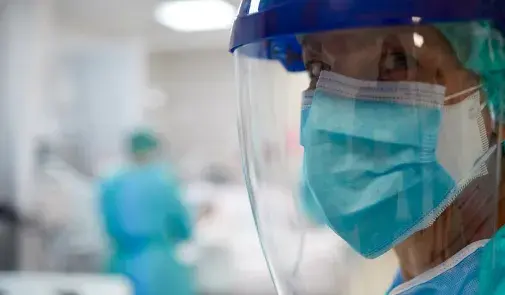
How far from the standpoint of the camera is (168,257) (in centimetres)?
205

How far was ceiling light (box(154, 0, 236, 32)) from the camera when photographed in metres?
2.74

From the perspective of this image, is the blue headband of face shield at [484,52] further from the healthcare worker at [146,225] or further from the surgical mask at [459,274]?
the healthcare worker at [146,225]

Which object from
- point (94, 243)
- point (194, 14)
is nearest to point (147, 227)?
point (94, 243)

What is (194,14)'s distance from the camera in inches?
115

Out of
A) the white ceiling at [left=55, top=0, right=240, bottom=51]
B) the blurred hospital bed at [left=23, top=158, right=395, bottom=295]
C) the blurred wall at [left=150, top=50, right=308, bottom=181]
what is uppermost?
the white ceiling at [left=55, top=0, right=240, bottom=51]

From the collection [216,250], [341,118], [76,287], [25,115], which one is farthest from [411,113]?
[25,115]

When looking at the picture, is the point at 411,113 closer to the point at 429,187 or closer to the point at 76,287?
the point at 429,187

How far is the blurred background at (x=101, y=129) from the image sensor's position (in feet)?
8.11

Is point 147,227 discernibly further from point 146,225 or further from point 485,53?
point 485,53

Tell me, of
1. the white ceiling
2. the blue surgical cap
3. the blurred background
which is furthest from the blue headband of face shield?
the white ceiling

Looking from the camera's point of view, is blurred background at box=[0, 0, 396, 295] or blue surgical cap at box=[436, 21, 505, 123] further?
blurred background at box=[0, 0, 396, 295]

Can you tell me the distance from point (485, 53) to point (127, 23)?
112 inches

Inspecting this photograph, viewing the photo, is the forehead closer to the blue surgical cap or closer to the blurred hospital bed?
the blue surgical cap

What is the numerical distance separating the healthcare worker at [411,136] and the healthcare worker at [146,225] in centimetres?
156
